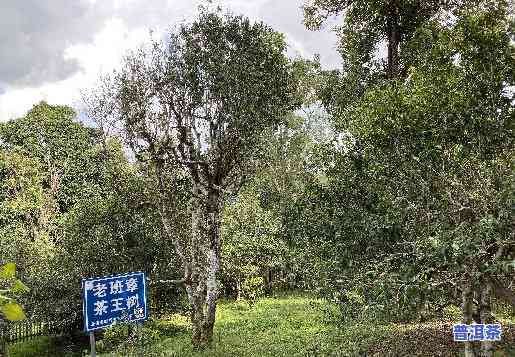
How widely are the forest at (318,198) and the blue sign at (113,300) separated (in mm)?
957

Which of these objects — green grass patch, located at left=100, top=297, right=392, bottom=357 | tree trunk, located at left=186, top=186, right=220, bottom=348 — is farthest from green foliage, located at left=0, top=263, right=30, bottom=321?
tree trunk, located at left=186, top=186, right=220, bottom=348

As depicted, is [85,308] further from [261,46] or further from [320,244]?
[261,46]

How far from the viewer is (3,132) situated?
3166 cm

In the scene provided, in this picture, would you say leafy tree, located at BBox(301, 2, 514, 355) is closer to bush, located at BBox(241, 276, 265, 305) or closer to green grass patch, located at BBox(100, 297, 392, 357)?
green grass patch, located at BBox(100, 297, 392, 357)

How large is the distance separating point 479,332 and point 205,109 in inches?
358

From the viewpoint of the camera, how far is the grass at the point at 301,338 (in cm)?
1168

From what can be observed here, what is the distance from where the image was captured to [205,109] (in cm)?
1391

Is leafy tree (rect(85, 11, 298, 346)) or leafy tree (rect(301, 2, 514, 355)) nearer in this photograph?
leafy tree (rect(301, 2, 514, 355))

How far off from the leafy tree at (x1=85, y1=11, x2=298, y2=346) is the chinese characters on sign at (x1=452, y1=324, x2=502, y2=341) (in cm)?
773

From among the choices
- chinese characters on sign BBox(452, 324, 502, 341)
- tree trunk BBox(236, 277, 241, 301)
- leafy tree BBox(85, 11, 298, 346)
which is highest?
leafy tree BBox(85, 11, 298, 346)

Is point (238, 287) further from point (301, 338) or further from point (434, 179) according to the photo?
point (434, 179)

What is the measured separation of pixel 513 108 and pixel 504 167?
151 centimetres

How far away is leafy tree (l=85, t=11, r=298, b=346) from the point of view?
13.5 m

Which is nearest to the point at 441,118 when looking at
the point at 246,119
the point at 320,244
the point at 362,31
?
the point at 320,244
